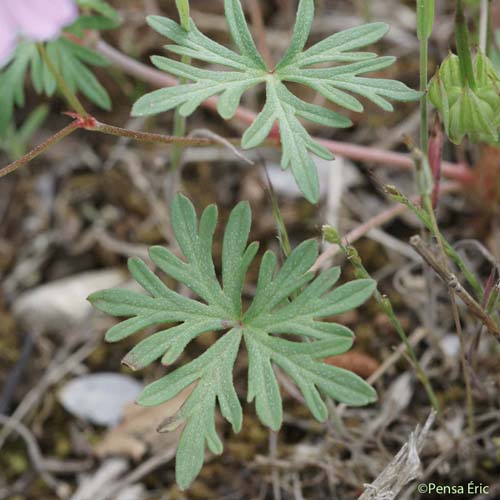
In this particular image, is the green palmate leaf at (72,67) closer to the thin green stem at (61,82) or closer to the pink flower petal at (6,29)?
the thin green stem at (61,82)

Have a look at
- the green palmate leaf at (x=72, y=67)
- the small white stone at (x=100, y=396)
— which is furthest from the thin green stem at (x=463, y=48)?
the small white stone at (x=100, y=396)

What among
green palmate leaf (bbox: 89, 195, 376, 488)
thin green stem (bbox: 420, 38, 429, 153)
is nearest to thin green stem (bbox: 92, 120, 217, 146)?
green palmate leaf (bbox: 89, 195, 376, 488)

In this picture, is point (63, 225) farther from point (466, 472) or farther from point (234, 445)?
point (466, 472)

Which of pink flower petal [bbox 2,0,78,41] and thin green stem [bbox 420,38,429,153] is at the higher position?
pink flower petal [bbox 2,0,78,41]

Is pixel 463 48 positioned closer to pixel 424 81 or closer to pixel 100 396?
pixel 424 81

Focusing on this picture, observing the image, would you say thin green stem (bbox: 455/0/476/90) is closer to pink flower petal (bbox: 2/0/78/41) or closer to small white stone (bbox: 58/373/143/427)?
pink flower petal (bbox: 2/0/78/41)

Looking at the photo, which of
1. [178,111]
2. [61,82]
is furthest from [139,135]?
[61,82]
